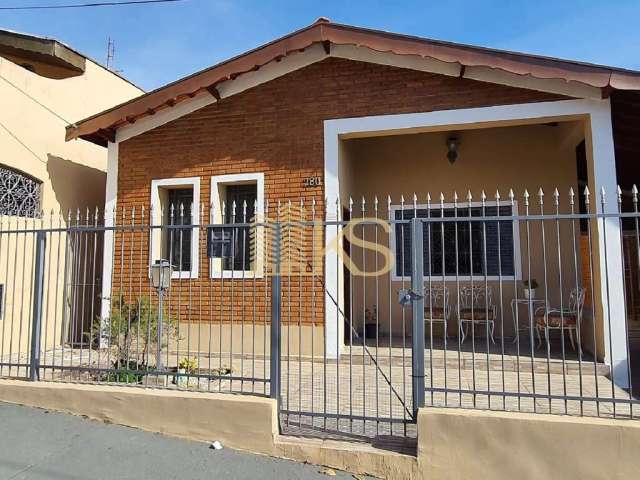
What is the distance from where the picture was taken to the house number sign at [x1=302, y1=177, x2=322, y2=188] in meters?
6.91

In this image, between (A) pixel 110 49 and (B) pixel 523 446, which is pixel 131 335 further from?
(A) pixel 110 49

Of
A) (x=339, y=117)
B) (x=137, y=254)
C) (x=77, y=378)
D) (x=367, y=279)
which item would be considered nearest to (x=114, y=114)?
(x=137, y=254)

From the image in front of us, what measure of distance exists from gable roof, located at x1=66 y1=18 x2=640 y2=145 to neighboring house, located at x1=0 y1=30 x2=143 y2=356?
856 mm

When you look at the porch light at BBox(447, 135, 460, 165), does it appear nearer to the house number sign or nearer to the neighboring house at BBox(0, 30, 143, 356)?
the house number sign

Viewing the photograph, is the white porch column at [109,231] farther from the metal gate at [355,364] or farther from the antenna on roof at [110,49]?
the antenna on roof at [110,49]

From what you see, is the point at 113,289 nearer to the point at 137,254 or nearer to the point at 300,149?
the point at 137,254

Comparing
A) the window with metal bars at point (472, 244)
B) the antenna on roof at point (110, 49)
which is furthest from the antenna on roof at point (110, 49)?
the window with metal bars at point (472, 244)

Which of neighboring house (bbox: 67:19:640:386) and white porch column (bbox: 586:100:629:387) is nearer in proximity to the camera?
white porch column (bbox: 586:100:629:387)

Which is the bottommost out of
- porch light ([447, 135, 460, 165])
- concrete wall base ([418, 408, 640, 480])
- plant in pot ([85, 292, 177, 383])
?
concrete wall base ([418, 408, 640, 480])

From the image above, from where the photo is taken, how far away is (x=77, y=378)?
5.38 m

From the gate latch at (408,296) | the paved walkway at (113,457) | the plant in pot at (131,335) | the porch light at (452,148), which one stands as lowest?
the paved walkway at (113,457)

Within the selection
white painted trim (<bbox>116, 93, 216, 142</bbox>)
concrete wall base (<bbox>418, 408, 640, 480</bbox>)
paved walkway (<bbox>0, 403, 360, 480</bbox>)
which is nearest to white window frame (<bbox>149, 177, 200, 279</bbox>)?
white painted trim (<bbox>116, 93, 216, 142</bbox>)

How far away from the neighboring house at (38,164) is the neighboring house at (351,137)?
966mm

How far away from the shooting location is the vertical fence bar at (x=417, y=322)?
3783mm
